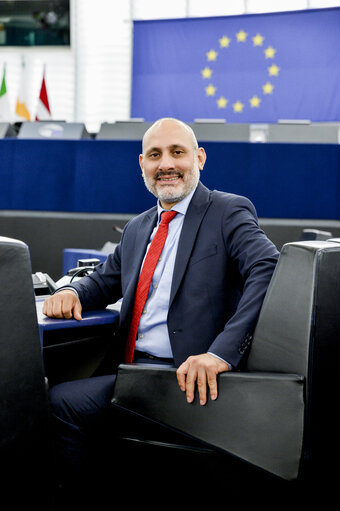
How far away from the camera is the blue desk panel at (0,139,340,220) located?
4320 millimetres

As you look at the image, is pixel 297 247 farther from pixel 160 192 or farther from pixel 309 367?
pixel 160 192

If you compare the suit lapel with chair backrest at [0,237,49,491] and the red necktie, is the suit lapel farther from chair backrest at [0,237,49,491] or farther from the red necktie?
chair backrest at [0,237,49,491]

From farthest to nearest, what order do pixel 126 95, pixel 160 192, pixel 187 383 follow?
pixel 126 95
pixel 160 192
pixel 187 383

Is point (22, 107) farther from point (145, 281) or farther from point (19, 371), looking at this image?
point (19, 371)

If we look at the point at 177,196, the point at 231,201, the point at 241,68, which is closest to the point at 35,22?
the point at 241,68

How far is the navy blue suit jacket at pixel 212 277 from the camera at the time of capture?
1.31 m

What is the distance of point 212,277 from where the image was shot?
1.46 meters

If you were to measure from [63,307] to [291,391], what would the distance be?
29.4 inches

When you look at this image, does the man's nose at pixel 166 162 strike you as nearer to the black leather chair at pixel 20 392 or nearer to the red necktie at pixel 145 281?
the red necktie at pixel 145 281

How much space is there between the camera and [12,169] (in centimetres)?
461

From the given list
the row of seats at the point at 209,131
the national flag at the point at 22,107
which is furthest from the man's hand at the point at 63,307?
the national flag at the point at 22,107

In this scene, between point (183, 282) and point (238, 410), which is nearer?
point (238, 410)

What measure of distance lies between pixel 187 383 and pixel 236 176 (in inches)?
134

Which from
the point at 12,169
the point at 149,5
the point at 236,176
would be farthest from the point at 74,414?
the point at 149,5
